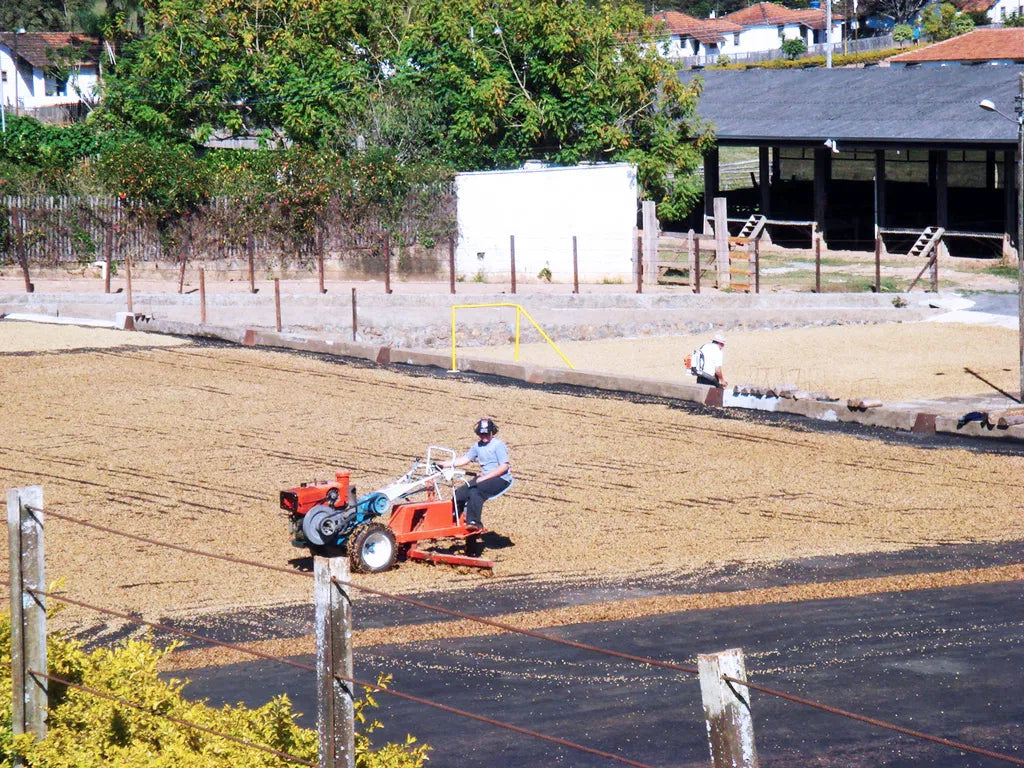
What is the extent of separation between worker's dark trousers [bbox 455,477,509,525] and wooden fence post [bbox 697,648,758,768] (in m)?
9.00

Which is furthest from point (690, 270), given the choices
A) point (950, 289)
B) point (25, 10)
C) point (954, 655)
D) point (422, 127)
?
point (25, 10)

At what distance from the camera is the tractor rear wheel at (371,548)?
12.7m

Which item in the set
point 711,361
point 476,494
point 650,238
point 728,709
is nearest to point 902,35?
point 650,238

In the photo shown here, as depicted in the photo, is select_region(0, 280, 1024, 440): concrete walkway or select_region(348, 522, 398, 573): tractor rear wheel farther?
select_region(0, 280, 1024, 440): concrete walkway

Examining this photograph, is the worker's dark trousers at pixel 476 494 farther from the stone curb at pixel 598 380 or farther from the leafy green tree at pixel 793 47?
the leafy green tree at pixel 793 47

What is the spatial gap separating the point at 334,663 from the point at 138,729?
1776 mm

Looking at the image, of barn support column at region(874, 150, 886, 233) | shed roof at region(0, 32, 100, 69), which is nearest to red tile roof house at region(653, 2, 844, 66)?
shed roof at region(0, 32, 100, 69)

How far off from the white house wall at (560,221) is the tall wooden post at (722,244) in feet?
8.53

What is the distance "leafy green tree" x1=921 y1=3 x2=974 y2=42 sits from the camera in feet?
268

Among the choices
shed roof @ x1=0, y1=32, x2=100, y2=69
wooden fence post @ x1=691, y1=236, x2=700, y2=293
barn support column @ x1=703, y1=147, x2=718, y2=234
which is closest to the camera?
wooden fence post @ x1=691, y1=236, x2=700, y2=293

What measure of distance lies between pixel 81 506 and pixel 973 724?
9626 millimetres

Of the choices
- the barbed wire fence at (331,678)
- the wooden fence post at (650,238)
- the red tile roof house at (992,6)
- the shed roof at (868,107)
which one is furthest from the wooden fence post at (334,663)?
the red tile roof house at (992,6)

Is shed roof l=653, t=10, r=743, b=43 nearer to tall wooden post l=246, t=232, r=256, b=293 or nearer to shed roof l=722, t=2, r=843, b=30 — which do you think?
shed roof l=722, t=2, r=843, b=30

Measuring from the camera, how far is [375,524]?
12930 millimetres
